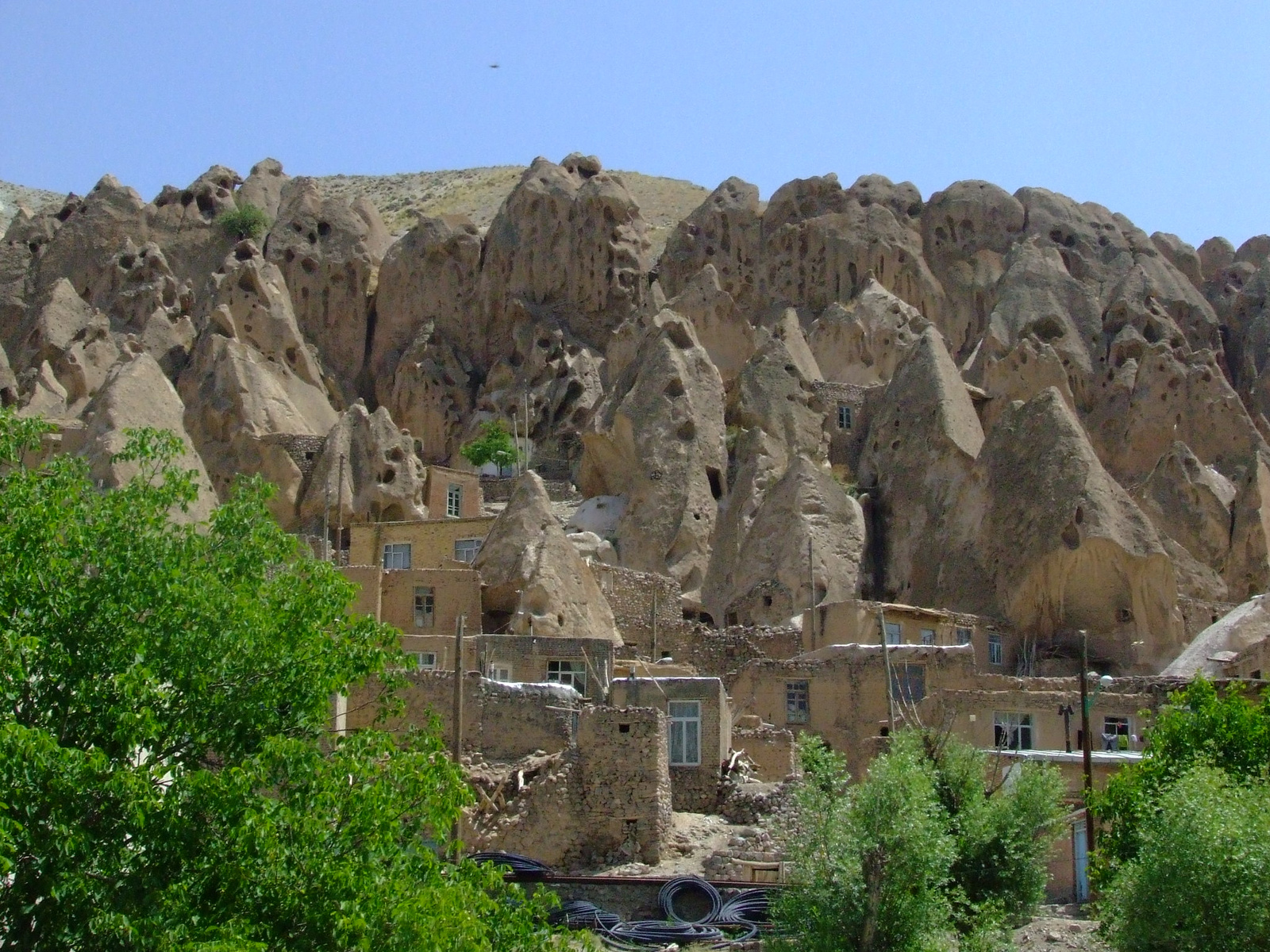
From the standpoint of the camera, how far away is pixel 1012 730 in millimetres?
41625

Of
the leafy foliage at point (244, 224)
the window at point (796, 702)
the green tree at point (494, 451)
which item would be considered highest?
the leafy foliage at point (244, 224)

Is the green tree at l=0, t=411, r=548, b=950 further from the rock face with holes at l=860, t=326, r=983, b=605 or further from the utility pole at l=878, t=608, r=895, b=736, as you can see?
the rock face with holes at l=860, t=326, r=983, b=605

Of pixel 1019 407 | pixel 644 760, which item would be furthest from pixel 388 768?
pixel 1019 407

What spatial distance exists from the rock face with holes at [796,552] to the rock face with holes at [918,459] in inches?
85.1

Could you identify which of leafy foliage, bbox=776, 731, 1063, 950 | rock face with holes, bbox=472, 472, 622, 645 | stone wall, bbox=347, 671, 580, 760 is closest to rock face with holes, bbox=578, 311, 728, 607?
rock face with holes, bbox=472, 472, 622, 645

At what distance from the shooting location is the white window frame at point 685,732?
38.1 metres

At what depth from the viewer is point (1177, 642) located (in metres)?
56.5

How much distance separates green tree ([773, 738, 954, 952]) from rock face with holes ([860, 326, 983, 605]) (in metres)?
31.7

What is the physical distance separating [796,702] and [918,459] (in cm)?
2540

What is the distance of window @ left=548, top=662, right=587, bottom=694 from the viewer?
42.9 m

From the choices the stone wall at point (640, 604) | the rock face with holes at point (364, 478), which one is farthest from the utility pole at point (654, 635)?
the rock face with holes at point (364, 478)

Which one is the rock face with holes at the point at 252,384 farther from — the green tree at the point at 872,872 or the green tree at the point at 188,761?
the green tree at the point at 188,761

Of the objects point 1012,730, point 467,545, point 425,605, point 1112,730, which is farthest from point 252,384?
point 1112,730

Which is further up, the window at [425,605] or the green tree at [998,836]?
the window at [425,605]
